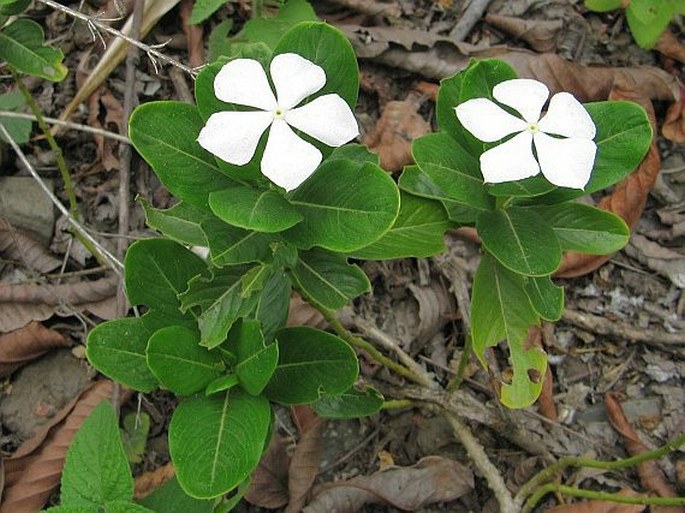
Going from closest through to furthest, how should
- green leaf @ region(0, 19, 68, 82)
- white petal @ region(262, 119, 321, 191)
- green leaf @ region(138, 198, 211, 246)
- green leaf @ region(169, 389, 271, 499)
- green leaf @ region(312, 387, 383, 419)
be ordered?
white petal @ region(262, 119, 321, 191) → green leaf @ region(169, 389, 271, 499) → green leaf @ region(138, 198, 211, 246) → green leaf @ region(312, 387, 383, 419) → green leaf @ region(0, 19, 68, 82)

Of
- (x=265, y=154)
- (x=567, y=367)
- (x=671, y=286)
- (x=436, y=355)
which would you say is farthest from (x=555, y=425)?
(x=265, y=154)

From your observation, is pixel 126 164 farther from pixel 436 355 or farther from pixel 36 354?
pixel 436 355

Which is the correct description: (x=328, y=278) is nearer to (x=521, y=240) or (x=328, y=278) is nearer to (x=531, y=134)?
(x=521, y=240)

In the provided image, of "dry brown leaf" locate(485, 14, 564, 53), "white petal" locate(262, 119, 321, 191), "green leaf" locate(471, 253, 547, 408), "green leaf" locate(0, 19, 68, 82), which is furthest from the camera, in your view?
"dry brown leaf" locate(485, 14, 564, 53)

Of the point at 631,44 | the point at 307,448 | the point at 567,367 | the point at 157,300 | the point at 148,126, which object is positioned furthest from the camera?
the point at 631,44

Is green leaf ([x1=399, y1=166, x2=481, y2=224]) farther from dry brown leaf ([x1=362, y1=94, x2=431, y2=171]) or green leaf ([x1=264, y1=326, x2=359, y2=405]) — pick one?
dry brown leaf ([x1=362, y1=94, x2=431, y2=171])

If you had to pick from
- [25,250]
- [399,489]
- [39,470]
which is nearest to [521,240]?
[399,489]

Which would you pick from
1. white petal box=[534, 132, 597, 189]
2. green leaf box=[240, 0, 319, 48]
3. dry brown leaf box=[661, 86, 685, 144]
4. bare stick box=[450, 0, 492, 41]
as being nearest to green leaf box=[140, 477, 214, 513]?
white petal box=[534, 132, 597, 189]
